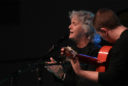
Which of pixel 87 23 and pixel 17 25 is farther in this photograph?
pixel 17 25

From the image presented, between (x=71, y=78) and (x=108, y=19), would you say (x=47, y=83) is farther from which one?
(x=108, y=19)

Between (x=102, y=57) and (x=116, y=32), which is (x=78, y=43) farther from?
(x=116, y=32)

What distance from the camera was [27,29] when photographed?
705 centimetres

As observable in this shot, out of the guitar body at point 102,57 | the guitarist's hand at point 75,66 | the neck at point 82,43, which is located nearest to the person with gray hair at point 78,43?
the neck at point 82,43

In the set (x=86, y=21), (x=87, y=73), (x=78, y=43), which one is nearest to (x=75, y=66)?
(x=87, y=73)

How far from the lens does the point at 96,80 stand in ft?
6.44

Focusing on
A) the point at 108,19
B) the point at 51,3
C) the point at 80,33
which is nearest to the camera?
the point at 108,19

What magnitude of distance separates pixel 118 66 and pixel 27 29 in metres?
5.43

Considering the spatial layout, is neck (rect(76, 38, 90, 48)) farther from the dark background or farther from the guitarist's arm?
the dark background

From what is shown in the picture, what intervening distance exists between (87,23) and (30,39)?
4.12 meters

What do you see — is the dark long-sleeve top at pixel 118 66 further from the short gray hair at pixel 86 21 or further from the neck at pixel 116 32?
the short gray hair at pixel 86 21

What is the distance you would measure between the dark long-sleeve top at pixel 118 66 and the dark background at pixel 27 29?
474 centimetres

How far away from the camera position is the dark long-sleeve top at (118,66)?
1865 millimetres

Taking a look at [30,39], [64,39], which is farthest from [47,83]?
[64,39]
